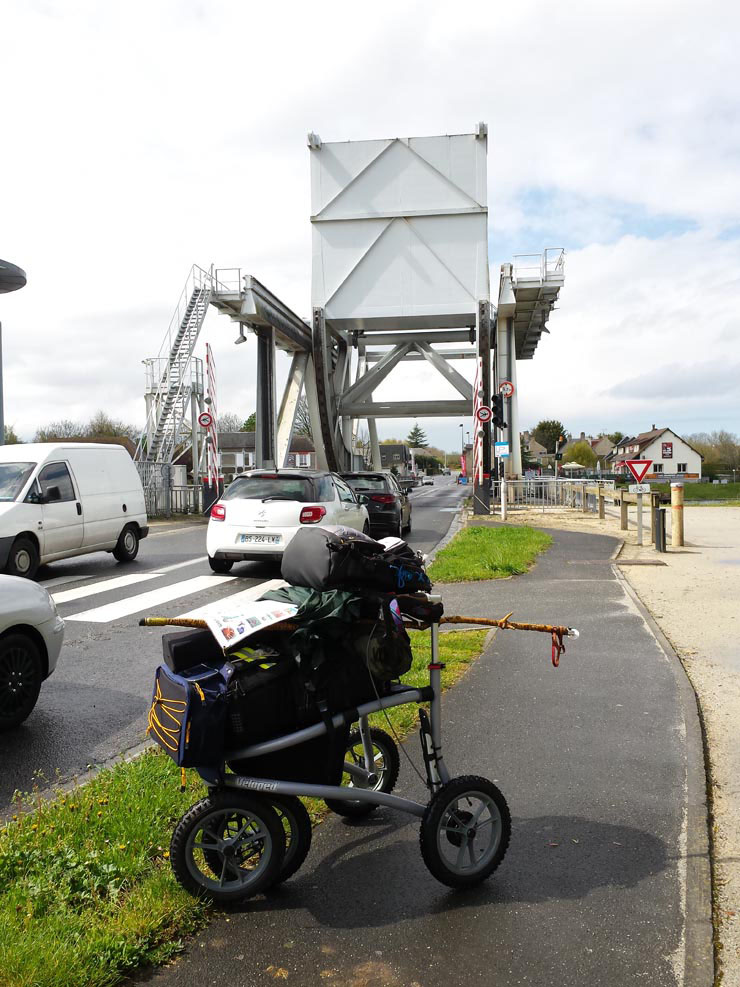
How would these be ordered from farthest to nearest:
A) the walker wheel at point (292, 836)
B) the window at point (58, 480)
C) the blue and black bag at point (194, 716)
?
the window at point (58, 480) < the walker wheel at point (292, 836) < the blue and black bag at point (194, 716)

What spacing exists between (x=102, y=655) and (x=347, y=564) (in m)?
4.95

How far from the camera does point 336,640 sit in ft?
10.8

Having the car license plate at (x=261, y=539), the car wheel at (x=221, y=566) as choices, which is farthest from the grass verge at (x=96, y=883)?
the car wheel at (x=221, y=566)

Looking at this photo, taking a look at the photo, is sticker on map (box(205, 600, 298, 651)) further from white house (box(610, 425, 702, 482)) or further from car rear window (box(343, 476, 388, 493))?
white house (box(610, 425, 702, 482))

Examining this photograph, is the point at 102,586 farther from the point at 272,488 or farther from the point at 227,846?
the point at 227,846

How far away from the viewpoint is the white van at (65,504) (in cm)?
1168

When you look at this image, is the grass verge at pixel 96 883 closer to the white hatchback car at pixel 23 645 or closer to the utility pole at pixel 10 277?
the white hatchback car at pixel 23 645

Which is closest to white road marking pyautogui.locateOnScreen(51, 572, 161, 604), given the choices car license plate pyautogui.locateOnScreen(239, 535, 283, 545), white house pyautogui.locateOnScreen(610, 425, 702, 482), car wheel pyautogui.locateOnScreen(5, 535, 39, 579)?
car wheel pyautogui.locateOnScreen(5, 535, 39, 579)

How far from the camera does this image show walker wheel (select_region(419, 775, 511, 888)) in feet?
10.7

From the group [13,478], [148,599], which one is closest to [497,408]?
[13,478]

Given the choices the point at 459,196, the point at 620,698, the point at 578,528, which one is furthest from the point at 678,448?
the point at 620,698

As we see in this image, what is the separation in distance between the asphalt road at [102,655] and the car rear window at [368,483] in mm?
4833

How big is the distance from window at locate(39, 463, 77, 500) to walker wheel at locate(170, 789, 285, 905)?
9921 millimetres

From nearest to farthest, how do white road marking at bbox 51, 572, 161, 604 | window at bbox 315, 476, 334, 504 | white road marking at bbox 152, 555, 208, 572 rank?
white road marking at bbox 51, 572, 161, 604, window at bbox 315, 476, 334, 504, white road marking at bbox 152, 555, 208, 572
